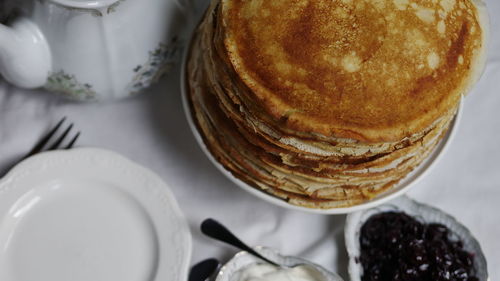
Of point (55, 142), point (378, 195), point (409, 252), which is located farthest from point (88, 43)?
point (409, 252)

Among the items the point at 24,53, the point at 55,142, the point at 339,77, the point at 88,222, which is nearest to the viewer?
the point at 339,77

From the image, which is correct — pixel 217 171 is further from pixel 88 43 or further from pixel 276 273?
pixel 88 43

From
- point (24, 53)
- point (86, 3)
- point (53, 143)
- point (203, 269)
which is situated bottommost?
point (203, 269)

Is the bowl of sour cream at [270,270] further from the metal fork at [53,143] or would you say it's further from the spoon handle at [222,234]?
the metal fork at [53,143]

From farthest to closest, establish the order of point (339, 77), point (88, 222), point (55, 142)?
point (55, 142), point (88, 222), point (339, 77)

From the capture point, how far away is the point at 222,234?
1.14 metres

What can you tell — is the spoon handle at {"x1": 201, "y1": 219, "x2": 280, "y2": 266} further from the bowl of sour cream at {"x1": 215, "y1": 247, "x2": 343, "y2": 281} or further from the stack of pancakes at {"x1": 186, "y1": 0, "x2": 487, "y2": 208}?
the stack of pancakes at {"x1": 186, "y1": 0, "x2": 487, "y2": 208}

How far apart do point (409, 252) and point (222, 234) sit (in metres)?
0.36

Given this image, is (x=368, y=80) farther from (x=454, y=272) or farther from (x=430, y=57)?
(x=454, y=272)

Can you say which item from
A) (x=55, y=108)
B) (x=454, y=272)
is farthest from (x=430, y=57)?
(x=55, y=108)

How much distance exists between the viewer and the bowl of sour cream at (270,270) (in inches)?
42.2

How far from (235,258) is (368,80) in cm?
42

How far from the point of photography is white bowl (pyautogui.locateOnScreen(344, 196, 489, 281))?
3.61ft

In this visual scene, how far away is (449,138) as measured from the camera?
3.67ft
